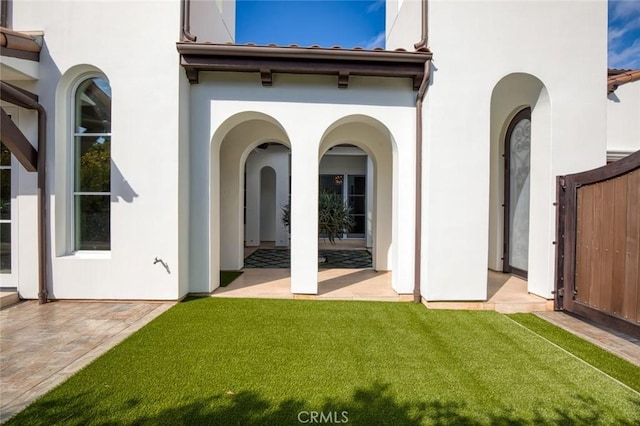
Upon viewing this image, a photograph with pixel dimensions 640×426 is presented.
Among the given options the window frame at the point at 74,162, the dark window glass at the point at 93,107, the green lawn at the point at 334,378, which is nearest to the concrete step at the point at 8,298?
the window frame at the point at 74,162

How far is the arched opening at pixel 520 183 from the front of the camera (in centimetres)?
537

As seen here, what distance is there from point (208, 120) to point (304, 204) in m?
2.30

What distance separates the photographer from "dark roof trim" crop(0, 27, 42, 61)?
4575 millimetres

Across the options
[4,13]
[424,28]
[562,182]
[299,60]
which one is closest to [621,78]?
[562,182]

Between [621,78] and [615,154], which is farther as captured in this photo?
[615,154]

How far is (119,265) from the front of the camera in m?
5.20

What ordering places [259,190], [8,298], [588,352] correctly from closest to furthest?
[588,352], [8,298], [259,190]

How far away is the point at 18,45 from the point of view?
15.5 feet

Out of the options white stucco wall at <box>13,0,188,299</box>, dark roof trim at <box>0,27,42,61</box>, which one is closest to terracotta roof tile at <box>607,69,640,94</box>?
white stucco wall at <box>13,0,188,299</box>

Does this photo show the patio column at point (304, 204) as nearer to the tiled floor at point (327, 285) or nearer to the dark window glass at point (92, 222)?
the tiled floor at point (327, 285)

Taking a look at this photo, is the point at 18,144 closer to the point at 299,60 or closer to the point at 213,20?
the point at 299,60

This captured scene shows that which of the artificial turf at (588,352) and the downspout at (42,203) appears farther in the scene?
the downspout at (42,203)

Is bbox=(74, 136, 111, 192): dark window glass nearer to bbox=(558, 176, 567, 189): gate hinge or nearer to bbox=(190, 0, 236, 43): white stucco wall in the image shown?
bbox=(190, 0, 236, 43): white stucco wall

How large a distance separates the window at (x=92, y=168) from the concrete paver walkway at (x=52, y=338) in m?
1.15
